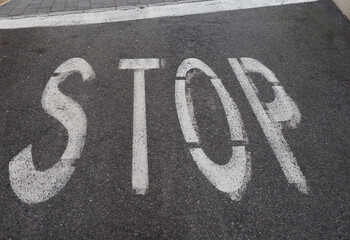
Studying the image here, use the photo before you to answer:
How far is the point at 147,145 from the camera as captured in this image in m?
3.47

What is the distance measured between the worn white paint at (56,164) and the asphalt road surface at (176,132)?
0.01 metres

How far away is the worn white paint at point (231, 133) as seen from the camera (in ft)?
10.2

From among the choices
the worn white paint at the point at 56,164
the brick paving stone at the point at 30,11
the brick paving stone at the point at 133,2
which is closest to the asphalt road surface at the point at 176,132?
the worn white paint at the point at 56,164

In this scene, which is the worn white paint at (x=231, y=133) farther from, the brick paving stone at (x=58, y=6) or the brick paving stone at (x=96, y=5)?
the brick paving stone at (x=58, y=6)

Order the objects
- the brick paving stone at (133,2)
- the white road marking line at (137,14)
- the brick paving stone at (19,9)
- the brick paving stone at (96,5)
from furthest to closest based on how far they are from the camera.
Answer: the brick paving stone at (133,2) < the brick paving stone at (96,5) < the brick paving stone at (19,9) < the white road marking line at (137,14)

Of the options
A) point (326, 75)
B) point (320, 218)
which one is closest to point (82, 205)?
point (320, 218)

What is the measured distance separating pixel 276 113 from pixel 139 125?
180cm

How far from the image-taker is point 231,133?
141 inches

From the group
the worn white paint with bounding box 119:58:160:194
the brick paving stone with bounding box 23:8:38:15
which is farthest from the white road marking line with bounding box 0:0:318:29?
the worn white paint with bounding box 119:58:160:194

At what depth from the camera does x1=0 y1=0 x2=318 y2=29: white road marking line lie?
5.63 meters

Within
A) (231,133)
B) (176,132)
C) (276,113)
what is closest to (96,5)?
(176,132)

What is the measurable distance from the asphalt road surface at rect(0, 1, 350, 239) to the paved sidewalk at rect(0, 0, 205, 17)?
2.70ft

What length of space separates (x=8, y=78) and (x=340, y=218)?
15.2 feet

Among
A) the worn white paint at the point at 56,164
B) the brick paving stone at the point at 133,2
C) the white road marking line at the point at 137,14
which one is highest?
the brick paving stone at the point at 133,2
